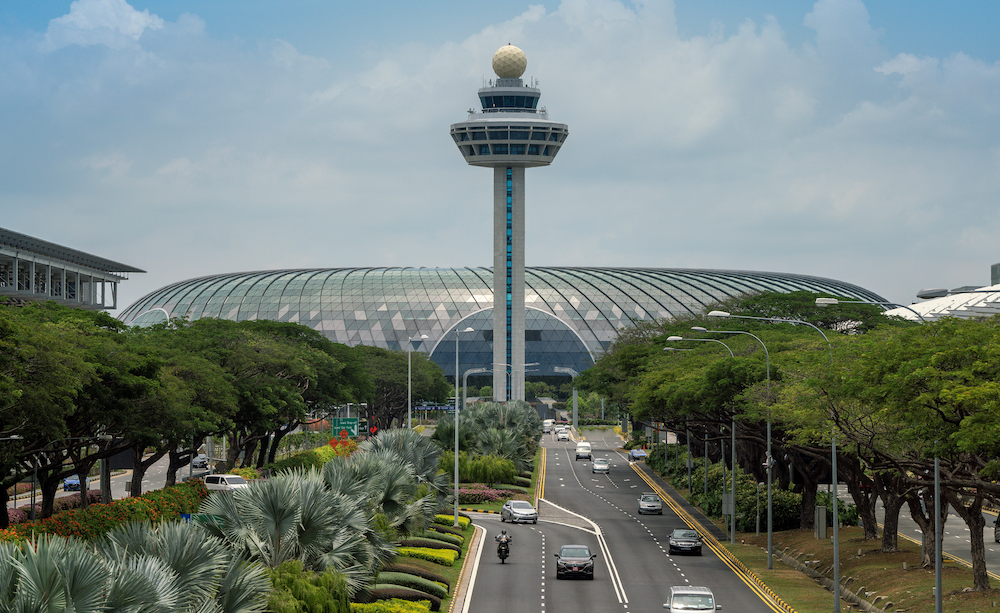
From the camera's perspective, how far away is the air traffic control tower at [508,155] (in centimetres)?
14838

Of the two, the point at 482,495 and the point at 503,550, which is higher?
the point at 482,495

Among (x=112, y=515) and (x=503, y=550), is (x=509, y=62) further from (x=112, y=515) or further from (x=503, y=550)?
(x=112, y=515)

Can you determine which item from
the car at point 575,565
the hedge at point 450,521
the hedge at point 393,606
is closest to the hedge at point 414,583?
the hedge at point 393,606

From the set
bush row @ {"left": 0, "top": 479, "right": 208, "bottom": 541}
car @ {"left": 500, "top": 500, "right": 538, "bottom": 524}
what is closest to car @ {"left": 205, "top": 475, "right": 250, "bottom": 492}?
bush row @ {"left": 0, "top": 479, "right": 208, "bottom": 541}

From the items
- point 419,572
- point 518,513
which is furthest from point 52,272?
point 419,572

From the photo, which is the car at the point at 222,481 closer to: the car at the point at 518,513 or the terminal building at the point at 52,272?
the car at the point at 518,513

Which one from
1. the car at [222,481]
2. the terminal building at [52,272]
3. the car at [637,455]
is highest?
the terminal building at [52,272]

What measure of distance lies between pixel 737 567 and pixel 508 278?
102 metres

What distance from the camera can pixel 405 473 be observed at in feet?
145

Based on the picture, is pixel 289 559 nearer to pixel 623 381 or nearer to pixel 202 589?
pixel 202 589

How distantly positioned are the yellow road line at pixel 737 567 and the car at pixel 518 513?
9.18 m

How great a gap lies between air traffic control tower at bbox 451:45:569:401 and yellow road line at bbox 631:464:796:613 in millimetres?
71562

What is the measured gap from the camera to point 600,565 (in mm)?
51844

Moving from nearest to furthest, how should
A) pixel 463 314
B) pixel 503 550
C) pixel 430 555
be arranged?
pixel 430 555
pixel 503 550
pixel 463 314
